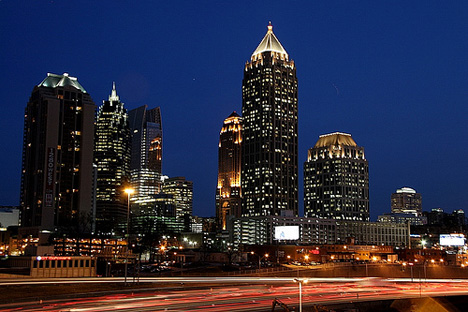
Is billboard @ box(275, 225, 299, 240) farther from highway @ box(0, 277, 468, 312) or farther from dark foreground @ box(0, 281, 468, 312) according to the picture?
dark foreground @ box(0, 281, 468, 312)

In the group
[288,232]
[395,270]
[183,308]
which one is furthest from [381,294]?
[288,232]

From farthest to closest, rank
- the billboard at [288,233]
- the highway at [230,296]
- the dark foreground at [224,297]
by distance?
the billboard at [288,233]
the dark foreground at [224,297]
the highway at [230,296]

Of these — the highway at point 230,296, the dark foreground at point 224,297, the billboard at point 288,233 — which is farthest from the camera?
the billboard at point 288,233

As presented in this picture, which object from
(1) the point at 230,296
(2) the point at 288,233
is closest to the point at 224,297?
(1) the point at 230,296

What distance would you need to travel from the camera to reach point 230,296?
209ft

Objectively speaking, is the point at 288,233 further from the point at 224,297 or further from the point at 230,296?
the point at 224,297

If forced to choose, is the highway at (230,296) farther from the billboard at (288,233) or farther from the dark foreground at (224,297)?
the billboard at (288,233)

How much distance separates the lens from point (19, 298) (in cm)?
5525

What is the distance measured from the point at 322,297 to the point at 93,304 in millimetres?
27261

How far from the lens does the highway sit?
174 feet

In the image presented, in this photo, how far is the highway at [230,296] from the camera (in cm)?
5294

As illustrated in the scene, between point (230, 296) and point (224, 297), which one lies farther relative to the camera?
point (230, 296)

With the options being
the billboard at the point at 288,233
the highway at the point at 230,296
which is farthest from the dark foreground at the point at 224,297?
the billboard at the point at 288,233

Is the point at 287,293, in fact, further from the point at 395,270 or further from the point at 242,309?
the point at 395,270
